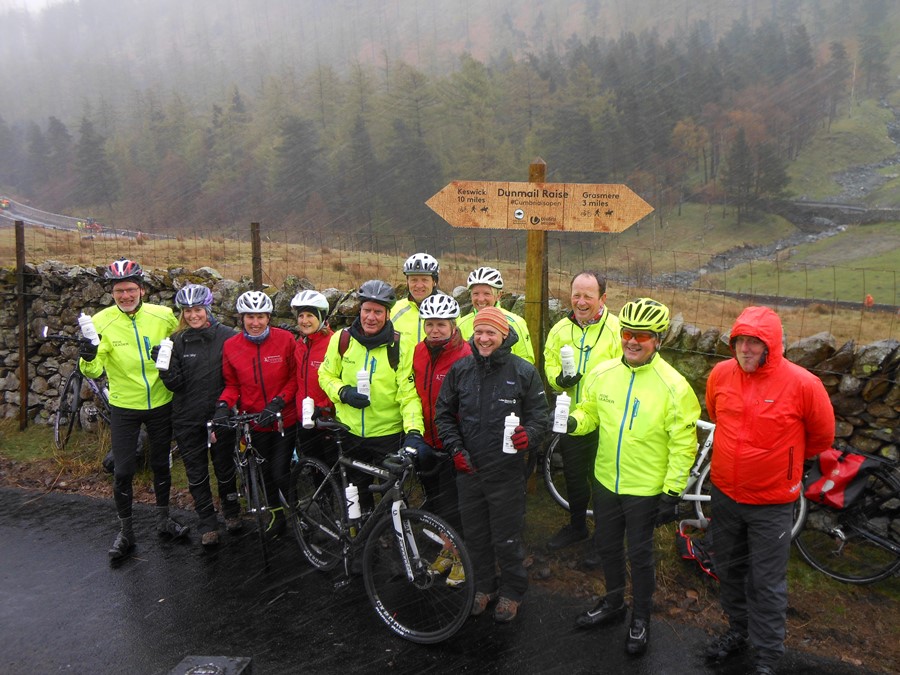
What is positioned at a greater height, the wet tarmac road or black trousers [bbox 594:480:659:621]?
black trousers [bbox 594:480:659:621]

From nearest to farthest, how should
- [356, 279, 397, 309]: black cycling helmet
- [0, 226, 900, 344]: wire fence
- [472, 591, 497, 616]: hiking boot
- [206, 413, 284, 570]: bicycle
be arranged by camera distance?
1. [472, 591, 497, 616]: hiking boot
2. [356, 279, 397, 309]: black cycling helmet
3. [206, 413, 284, 570]: bicycle
4. [0, 226, 900, 344]: wire fence

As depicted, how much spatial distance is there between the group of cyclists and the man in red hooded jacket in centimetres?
29

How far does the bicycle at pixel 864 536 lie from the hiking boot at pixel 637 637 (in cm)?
181

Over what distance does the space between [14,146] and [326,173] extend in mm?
59734

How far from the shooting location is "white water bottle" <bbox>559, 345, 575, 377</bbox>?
15.9ft

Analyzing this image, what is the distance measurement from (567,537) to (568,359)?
5.54 ft

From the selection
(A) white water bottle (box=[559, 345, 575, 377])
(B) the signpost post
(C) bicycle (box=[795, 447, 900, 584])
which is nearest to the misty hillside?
(B) the signpost post

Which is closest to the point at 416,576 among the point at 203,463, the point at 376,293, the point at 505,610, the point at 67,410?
the point at 505,610

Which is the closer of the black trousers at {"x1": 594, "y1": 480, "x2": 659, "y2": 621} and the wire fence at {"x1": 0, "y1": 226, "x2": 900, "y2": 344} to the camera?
the black trousers at {"x1": 594, "y1": 480, "x2": 659, "y2": 621}

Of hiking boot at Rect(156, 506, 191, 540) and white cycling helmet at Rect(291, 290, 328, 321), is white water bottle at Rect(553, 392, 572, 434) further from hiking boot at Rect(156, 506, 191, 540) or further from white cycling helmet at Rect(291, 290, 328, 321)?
hiking boot at Rect(156, 506, 191, 540)

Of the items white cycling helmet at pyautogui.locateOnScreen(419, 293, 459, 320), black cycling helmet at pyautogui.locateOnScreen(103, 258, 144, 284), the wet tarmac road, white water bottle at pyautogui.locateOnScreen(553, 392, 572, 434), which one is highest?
black cycling helmet at pyautogui.locateOnScreen(103, 258, 144, 284)

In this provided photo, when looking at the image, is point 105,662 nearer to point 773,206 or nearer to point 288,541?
point 288,541

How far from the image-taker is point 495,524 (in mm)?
4340

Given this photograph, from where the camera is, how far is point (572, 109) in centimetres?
6812
